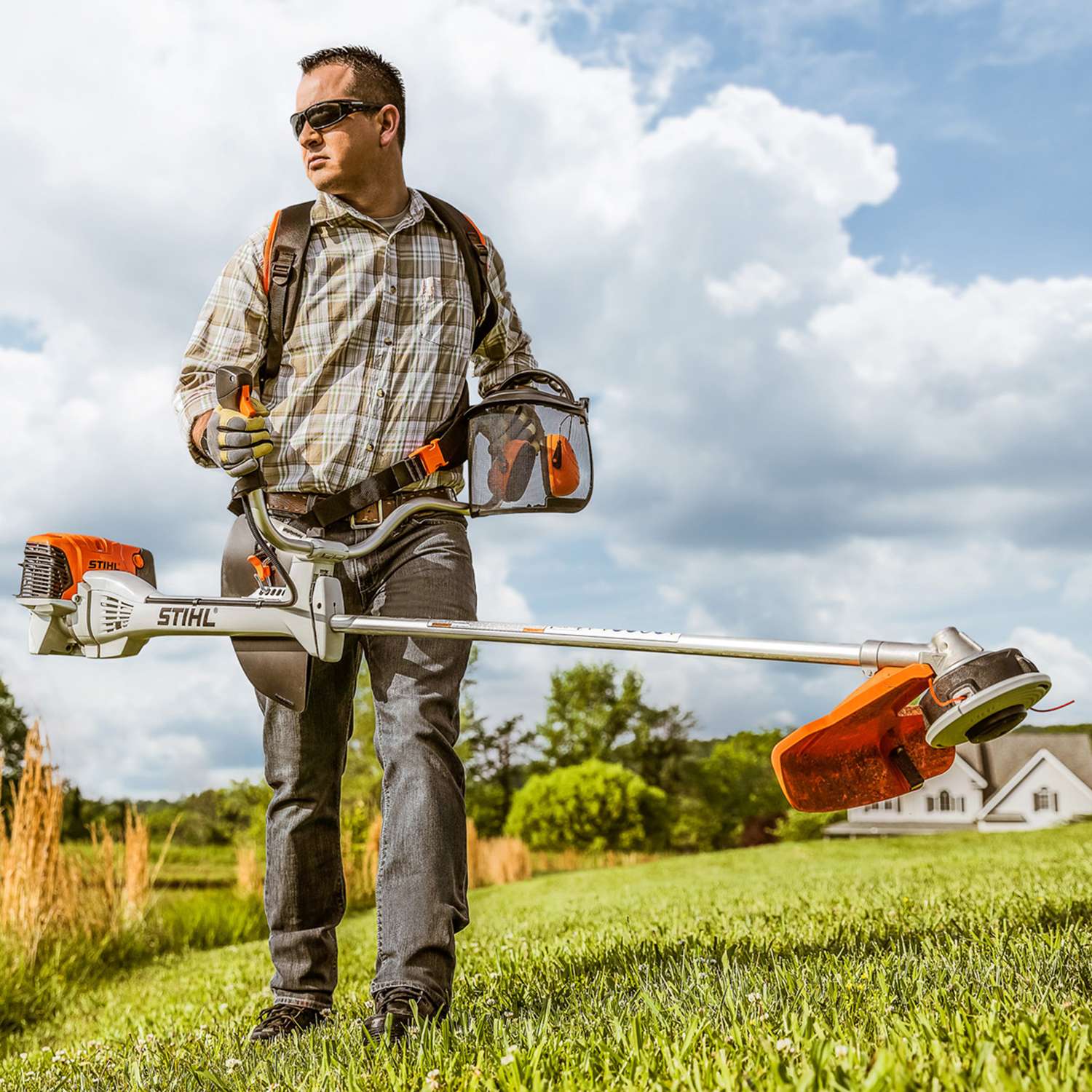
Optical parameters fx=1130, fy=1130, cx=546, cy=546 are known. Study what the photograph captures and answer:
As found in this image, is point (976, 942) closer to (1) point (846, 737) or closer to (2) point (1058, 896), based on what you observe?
Answer: (1) point (846, 737)

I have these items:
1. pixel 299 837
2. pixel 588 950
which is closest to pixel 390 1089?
pixel 299 837

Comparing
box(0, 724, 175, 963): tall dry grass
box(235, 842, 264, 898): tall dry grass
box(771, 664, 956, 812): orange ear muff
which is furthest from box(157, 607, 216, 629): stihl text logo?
box(235, 842, 264, 898): tall dry grass

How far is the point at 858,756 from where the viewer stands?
113 inches

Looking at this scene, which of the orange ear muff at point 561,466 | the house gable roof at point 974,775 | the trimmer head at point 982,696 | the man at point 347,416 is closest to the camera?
the trimmer head at point 982,696

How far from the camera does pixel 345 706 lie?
3.48 metres

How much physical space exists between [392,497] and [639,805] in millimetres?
26585

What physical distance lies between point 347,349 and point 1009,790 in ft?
128

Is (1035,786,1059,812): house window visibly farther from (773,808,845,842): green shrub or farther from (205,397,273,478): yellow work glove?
(205,397,273,478): yellow work glove

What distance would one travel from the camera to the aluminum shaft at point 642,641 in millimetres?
2621

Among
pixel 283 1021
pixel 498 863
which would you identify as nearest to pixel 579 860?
pixel 498 863

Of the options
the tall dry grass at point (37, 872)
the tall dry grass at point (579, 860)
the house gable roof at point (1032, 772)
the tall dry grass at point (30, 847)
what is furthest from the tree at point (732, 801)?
the tall dry grass at point (30, 847)

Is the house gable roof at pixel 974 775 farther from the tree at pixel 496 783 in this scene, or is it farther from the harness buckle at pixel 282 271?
the harness buckle at pixel 282 271

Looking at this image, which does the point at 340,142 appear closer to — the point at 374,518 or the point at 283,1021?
the point at 374,518

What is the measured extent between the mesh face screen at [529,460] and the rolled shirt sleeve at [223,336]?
0.72m
